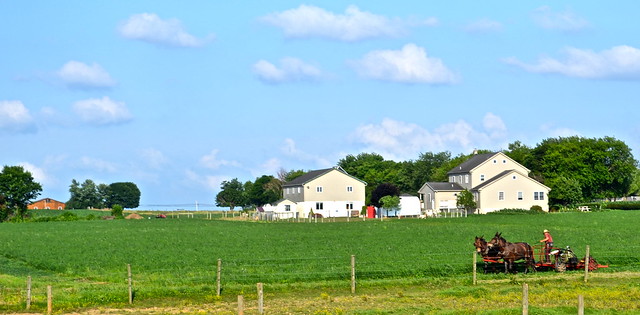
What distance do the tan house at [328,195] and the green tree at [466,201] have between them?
50.5ft

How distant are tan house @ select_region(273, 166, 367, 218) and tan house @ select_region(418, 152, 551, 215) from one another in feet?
32.2

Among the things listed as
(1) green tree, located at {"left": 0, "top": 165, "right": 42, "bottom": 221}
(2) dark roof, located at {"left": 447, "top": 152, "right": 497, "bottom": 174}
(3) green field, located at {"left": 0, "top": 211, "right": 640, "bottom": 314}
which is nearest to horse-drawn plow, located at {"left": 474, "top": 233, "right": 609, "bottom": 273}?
(3) green field, located at {"left": 0, "top": 211, "right": 640, "bottom": 314}

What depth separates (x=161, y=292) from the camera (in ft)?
98.1

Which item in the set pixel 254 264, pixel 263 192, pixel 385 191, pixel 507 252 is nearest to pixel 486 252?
pixel 507 252

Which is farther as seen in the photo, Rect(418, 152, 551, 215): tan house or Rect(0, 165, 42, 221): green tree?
Rect(0, 165, 42, 221): green tree

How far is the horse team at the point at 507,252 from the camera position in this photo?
119ft

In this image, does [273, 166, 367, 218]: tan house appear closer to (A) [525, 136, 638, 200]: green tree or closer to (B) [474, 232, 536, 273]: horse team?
(A) [525, 136, 638, 200]: green tree

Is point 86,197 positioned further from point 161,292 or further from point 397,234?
point 161,292

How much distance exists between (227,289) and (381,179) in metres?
135

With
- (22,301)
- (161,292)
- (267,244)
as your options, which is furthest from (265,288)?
(267,244)

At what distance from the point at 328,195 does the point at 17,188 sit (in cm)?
4564

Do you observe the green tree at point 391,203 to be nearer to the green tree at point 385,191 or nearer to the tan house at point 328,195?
the tan house at point 328,195

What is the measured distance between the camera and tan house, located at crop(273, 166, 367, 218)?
11973 cm

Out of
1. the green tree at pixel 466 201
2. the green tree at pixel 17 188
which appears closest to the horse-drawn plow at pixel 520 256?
the green tree at pixel 466 201
